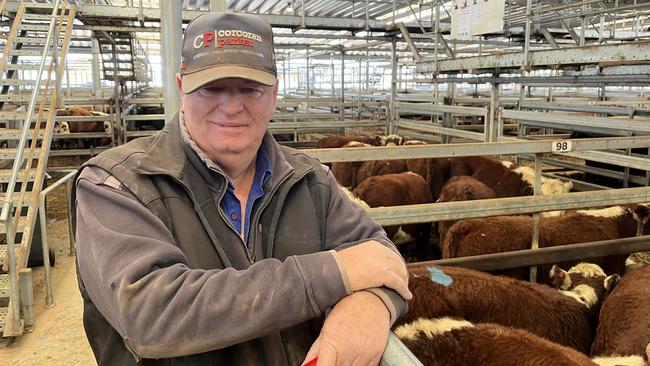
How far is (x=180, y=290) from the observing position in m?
1.02

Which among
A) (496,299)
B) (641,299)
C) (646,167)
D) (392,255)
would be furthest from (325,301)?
(646,167)

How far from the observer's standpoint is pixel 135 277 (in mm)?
1050

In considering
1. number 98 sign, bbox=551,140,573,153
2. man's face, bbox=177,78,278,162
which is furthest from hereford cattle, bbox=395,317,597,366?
number 98 sign, bbox=551,140,573,153

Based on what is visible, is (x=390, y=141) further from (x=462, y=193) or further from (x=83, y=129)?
(x=83, y=129)

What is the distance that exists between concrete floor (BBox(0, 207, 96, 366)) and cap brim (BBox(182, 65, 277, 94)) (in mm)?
3079

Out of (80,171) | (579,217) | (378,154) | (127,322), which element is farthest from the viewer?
(579,217)

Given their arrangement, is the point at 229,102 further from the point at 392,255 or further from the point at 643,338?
the point at 643,338

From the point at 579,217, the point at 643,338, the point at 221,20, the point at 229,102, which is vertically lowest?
the point at 643,338

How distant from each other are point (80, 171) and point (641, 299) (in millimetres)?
2894

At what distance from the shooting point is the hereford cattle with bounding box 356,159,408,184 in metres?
7.14

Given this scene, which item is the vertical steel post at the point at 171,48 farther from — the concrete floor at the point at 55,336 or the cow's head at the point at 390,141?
the cow's head at the point at 390,141

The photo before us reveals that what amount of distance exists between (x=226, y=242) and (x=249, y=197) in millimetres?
165

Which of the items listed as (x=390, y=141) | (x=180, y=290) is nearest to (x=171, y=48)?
(x=180, y=290)

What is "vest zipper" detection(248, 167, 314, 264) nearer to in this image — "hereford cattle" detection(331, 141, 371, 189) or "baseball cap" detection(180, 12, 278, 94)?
"baseball cap" detection(180, 12, 278, 94)
